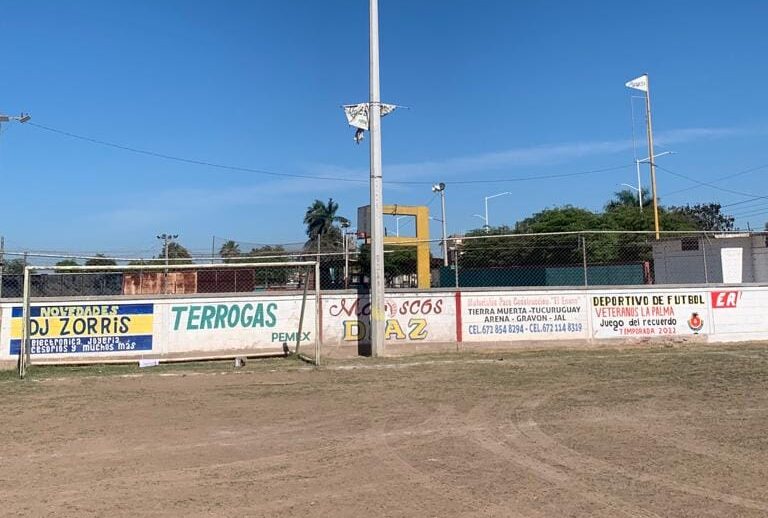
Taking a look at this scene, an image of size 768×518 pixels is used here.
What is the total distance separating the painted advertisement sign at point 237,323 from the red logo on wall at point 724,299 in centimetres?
1160

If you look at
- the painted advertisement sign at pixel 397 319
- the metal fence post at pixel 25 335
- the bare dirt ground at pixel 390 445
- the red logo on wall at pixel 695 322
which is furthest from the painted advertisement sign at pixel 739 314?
the metal fence post at pixel 25 335

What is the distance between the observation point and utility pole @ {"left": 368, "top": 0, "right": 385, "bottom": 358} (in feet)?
49.6

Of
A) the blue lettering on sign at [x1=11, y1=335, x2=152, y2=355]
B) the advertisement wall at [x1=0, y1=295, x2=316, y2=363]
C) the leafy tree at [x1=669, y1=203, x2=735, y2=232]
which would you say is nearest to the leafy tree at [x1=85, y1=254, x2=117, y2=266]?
the advertisement wall at [x1=0, y1=295, x2=316, y2=363]

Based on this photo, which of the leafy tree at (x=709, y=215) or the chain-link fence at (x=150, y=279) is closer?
the chain-link fence at (x=150, y=279)

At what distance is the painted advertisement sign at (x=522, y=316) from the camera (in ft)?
53.1

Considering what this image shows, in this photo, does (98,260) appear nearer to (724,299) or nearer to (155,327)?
(155,327)

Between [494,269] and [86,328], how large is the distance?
50.8 ft

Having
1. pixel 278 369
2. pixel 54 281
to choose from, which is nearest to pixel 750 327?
pixel 278 369

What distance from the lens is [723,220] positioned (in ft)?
252

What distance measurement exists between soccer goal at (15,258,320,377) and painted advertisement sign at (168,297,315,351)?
0.9 inches

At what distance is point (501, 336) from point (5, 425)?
11734mm

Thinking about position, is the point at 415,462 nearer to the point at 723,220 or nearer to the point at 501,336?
the point at 501,336

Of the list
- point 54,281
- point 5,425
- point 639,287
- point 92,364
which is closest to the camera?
point 5,425

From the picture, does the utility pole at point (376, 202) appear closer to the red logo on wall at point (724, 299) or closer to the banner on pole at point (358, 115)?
the banner on pole at point (358, 115)
